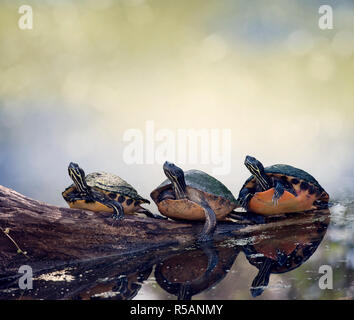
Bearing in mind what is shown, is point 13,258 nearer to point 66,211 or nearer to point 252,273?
point 66,211

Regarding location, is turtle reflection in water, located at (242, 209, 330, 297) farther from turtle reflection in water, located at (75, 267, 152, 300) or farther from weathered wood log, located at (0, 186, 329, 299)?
turtle reflection in water, located at (75, 267, 152, 300)

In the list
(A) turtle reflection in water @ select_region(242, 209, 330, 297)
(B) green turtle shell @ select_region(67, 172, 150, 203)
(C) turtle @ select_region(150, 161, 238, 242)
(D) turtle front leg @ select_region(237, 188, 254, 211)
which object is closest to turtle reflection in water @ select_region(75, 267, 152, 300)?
(A) turtle reflection in water @ select_region(242, 209, 330, 297)

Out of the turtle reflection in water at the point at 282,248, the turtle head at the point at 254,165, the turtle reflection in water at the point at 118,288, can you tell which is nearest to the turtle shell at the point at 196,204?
the turtle head at the point at 254,165

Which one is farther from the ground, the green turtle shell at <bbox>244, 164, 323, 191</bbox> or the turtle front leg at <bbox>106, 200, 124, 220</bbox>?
the green turtle shell at <bbox>244, 164, 323, 191</bbox>

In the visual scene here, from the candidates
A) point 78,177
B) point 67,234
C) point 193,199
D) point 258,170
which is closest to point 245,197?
point 258,170

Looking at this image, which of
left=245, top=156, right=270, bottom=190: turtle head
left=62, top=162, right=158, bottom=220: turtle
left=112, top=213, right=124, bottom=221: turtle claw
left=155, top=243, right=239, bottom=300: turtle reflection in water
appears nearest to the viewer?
left=155, top=243, right=239, bottom=300: turtle reflection in water

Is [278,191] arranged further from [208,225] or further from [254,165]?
[208,225]
